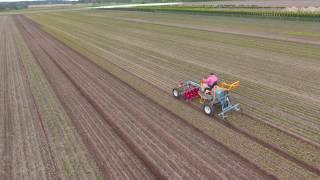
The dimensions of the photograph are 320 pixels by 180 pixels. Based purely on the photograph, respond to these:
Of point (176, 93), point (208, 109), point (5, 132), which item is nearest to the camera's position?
point (5, 132)

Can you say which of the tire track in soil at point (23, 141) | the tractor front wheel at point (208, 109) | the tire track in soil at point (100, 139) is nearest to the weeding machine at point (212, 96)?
the tractor front wheel at point (208, 109)

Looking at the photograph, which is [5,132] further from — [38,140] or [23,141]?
[38,140]

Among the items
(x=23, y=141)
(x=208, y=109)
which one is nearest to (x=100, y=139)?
(x=23, y=141)

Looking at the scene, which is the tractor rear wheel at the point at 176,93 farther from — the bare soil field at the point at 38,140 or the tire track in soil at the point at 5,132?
the tire track in soil at the point at 5,132

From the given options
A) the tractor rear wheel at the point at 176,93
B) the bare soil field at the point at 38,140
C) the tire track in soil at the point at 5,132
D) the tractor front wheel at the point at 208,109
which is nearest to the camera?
the bare soil field at the point at 38,140

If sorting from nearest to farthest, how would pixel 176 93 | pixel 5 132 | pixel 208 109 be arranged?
pixel 5 132 < pixel 208 109 < pixel 176 93

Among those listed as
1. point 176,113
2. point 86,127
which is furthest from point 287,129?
point 86,127

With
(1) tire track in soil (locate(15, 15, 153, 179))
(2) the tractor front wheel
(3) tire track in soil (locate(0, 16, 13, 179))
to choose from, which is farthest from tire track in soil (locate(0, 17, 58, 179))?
(2) the tractor front wheel
